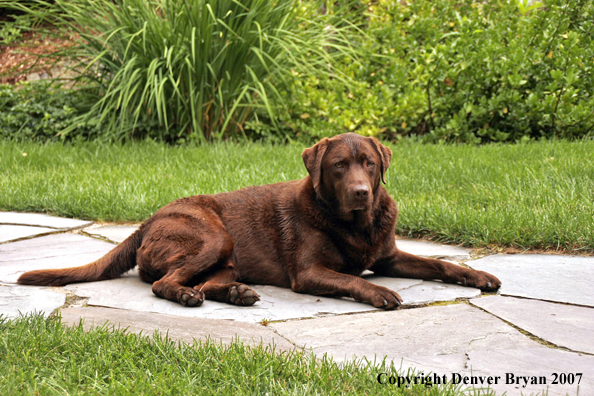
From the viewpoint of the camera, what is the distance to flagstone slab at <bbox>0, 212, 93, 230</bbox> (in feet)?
15.9

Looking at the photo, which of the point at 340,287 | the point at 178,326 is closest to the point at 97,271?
the point at 178,326

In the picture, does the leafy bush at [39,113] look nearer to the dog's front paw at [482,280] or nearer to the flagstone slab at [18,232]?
the flagstone slab at [18,232]

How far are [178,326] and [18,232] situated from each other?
247 centimetres

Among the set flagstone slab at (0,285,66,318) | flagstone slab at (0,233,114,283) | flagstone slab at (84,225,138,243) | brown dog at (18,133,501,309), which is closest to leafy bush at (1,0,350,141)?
flagstone slab at (84,225,138,243)

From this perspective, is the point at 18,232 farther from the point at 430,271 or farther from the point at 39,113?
the point at 39,113

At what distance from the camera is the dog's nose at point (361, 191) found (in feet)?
10.7

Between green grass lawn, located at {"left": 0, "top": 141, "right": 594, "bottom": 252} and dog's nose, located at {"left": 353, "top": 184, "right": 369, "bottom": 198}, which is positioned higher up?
dog's nose, located at {"left": 353, "top": 184, "right": 369, "bottom": 198}

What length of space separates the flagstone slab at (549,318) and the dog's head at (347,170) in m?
0.81

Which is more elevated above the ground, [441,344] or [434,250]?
[441,344]

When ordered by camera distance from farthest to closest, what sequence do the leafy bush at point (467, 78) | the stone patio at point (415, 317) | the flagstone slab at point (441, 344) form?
the leafy bush at point (467, 78), the stone patio at point (415, 317), the flagstone slab at point (441, 344)

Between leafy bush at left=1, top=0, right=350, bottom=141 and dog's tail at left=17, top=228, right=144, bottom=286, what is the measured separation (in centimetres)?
405

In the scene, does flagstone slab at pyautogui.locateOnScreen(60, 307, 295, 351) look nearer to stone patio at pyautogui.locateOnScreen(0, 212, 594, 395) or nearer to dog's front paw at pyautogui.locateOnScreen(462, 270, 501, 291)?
stone patio at pyautogui.locateOnScreen(0, 212, 594, 395)

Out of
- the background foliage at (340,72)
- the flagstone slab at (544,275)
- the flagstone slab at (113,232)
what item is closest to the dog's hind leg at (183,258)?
the flagstone slab at (113,232)

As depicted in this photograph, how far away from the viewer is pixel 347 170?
3441mm
